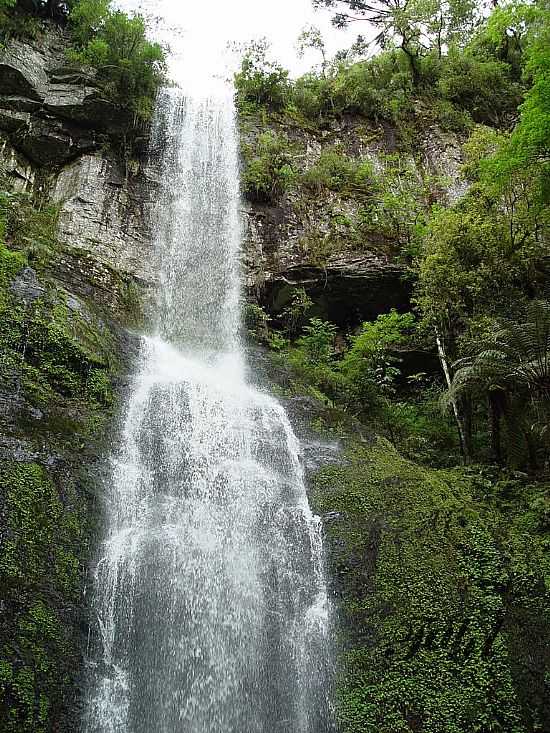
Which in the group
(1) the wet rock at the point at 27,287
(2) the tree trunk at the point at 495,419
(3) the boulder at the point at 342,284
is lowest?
(2) the tree trunk at the point at 495,419

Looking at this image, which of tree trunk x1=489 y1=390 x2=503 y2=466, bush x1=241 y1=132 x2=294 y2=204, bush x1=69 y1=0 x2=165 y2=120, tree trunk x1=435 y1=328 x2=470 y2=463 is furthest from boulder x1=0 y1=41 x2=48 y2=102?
tree trunk x1=489 y1=390 x2=503 y2=466

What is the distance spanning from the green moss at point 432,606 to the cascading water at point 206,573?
398 mm

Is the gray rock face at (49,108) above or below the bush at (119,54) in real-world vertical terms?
below

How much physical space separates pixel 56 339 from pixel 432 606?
20.0 feet

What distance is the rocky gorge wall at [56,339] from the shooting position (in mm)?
5602

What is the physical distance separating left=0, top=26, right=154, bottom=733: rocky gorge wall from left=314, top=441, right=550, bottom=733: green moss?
302cm

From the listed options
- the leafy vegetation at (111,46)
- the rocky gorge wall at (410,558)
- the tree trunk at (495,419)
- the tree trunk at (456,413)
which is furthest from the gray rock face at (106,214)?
the tree trunk at (495,419)

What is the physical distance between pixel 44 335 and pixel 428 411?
766 cm

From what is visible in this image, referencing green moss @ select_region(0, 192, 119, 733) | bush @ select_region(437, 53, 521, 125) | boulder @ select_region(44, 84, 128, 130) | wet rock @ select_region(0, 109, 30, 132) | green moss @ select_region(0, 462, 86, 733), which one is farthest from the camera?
bush @ select_region(437, 53, 521, 125)

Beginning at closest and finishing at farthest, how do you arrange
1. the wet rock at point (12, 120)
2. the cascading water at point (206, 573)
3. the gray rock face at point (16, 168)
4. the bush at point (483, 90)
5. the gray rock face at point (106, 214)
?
the cascading water at point (206, 573)
the gray rock face at point (106, 214)
the gray rock face at point (16, 168)
the wet rock at point (12, 120)
the bush at point (483, 90)

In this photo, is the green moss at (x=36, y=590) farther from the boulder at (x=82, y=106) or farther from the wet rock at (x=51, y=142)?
the boulder at (x=82, y=106)

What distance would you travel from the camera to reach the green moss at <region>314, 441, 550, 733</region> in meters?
5.90

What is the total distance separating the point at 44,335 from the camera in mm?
8234

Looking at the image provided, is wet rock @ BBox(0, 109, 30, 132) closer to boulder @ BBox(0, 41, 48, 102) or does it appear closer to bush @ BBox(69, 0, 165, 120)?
boulder @ BBox(0, 41, 48, 102)
